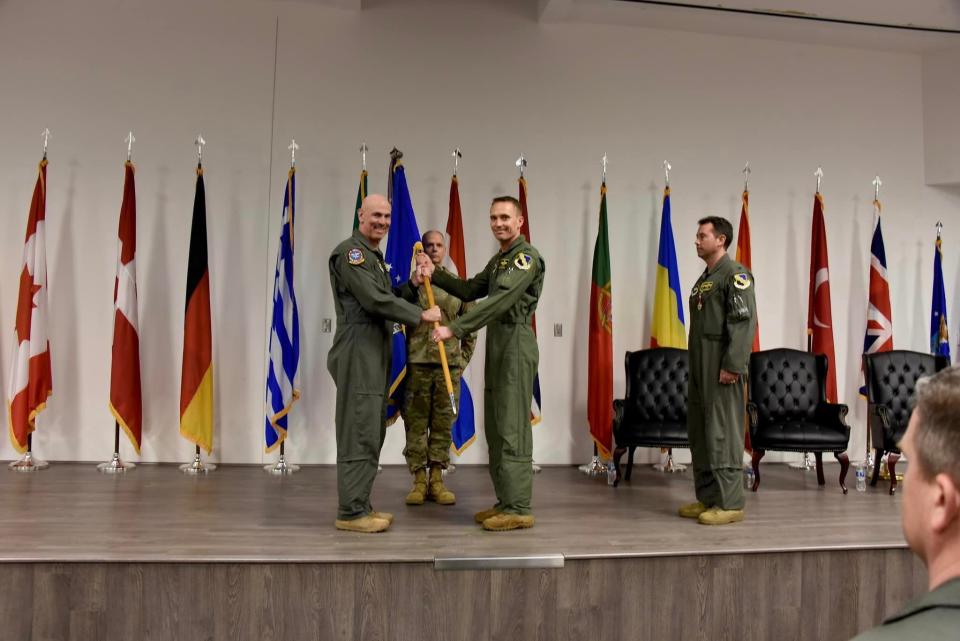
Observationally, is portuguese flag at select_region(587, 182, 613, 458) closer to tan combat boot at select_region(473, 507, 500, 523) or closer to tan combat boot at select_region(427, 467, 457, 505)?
tan combat boot at select_region(427, 467, 457, 505)

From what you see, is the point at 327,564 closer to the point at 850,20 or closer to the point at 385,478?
the point at 385,478

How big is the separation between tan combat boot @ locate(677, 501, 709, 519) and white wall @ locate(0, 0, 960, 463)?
1970 millimetres

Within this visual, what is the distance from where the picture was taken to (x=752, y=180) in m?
6.42

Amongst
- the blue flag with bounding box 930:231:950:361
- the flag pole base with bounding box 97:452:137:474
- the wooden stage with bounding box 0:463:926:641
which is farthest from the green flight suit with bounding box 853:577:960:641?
the blue flag with bounding box 930:231:950:361

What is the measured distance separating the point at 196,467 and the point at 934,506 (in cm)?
524

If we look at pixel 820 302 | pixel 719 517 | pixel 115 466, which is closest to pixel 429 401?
pixel 719 517


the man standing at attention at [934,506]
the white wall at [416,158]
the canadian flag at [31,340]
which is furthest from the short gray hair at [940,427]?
the canadian flag at [31,340]

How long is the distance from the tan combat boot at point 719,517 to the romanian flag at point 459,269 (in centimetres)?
199

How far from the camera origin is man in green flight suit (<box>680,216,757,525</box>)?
12.8ft

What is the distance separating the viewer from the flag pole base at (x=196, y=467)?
530 centimetres

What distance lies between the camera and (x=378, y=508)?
424 cm

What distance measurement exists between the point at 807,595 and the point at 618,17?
468 centimetres

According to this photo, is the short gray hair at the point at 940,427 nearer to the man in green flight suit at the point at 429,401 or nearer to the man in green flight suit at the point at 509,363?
the man in green flight suit at the point at 509,363

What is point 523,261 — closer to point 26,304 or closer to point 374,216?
point 374,216
